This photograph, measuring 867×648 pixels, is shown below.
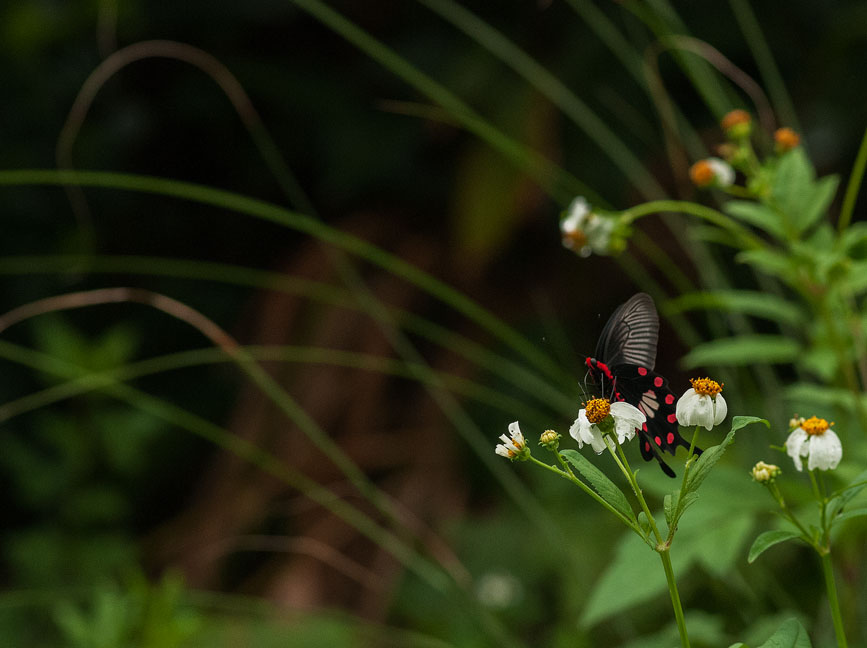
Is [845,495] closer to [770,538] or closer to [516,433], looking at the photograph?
[770,538]

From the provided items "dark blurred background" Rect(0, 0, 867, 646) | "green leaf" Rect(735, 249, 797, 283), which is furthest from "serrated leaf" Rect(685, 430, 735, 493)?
"dark blurred background" Rect(0, 0, 867, 646)

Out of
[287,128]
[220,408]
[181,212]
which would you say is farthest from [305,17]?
[220,408]

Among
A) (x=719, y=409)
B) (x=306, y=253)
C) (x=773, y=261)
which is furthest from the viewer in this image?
(x=306, y=253)

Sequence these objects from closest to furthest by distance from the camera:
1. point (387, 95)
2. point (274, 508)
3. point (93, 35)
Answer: point (274, 508) < point (93, 35) < point (387, 95)

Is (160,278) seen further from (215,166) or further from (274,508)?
(274,508)

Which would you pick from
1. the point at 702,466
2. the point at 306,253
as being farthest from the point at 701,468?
the point at 306,253

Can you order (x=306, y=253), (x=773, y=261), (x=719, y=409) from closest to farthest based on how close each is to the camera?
1. (x=719, y=409)
2. (x=773, y=261)
3. (x=306, y=253)

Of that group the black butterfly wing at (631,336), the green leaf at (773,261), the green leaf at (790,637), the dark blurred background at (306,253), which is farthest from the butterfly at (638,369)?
the dark blurred background at (306,253)
